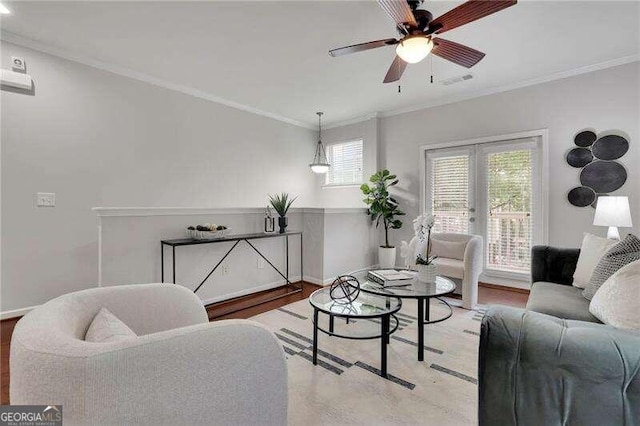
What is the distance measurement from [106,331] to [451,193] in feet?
14.9

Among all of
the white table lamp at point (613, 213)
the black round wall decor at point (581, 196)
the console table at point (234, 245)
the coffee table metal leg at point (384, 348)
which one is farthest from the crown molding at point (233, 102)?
the coffee table metal leg at point (384, 348)

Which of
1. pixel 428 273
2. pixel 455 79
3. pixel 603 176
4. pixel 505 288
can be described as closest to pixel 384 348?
pixel 428 273

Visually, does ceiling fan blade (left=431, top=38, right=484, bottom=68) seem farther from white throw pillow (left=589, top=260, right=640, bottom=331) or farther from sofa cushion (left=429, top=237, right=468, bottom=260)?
sofa cushion (left=429, top=237, right=468, bottom=260)

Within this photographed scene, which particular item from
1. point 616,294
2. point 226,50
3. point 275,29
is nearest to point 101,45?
point 226,50

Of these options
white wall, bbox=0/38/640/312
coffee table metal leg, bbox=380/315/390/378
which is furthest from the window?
coffee table metal leg, bbox=380/315/390/378

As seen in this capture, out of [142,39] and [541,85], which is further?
[541,85]

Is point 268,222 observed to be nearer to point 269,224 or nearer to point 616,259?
point 269,224

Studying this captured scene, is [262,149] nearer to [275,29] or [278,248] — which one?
[278,248]

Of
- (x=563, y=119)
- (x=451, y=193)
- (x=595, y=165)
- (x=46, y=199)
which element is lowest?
(x=46, y=199)

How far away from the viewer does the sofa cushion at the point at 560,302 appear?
5.95 ft

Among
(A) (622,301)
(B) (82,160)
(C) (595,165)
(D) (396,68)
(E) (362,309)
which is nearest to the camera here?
(A) (622,301)

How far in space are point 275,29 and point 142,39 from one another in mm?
1324

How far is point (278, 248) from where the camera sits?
13.9 feet

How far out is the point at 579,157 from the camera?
3559 millimetres
